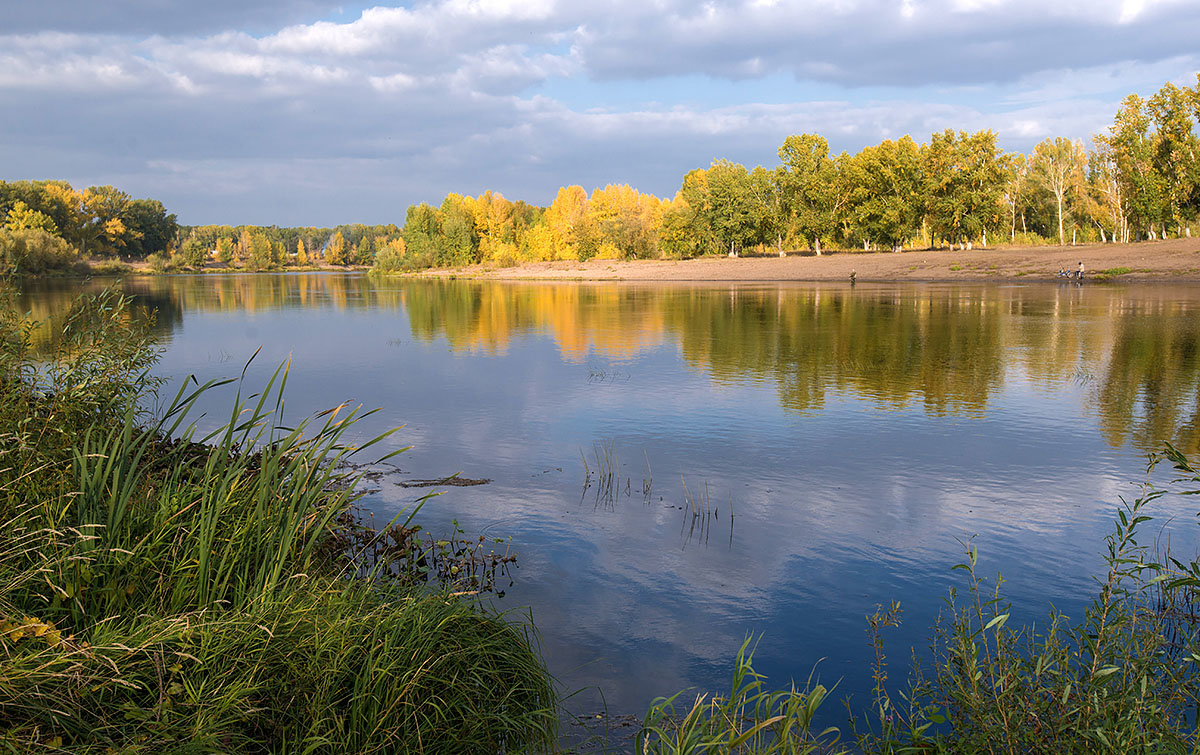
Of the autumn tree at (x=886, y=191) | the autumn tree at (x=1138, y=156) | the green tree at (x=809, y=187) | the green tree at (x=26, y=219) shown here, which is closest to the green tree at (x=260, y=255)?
the green tree at (x=26, y=219)

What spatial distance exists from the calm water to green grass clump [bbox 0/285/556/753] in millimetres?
1413

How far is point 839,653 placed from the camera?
691 centimetres

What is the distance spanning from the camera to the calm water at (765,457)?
7.57 metres

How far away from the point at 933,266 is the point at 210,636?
74.8m

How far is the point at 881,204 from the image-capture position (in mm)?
85938

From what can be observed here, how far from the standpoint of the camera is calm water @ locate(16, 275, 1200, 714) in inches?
298

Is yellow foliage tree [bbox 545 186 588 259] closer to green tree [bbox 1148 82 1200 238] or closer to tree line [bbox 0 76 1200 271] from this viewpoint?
tree line [bbox 0 76 1200 271]

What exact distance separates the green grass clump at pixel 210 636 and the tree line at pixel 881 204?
68.3 m

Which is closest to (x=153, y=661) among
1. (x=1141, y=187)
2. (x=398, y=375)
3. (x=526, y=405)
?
(x=526, y=405)

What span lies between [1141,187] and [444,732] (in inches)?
3311

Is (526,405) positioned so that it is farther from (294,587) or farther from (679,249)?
(679,249)

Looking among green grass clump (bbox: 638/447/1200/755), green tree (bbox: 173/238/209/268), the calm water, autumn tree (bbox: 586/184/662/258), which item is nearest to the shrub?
green tree (bbox: 173/238/209/268)

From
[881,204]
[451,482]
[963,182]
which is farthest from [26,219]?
[451,482]

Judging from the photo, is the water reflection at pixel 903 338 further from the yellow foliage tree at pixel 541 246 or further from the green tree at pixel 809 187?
the yellow foliage tree at pixel 541 246
